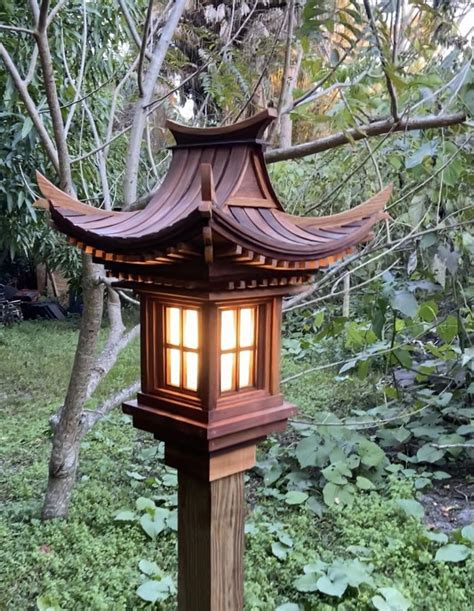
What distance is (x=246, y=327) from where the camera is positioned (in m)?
1.08

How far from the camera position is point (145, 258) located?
3.00 ft

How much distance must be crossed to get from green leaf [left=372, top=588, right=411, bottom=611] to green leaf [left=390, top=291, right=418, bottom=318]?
0.97 metres

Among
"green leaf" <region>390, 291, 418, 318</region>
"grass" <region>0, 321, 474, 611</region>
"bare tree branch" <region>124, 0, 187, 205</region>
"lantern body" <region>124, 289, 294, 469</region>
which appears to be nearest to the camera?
"lantern body" <region>124, 289, 294, 469</region>

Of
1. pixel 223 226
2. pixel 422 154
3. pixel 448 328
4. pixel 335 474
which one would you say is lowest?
pixel 335 474

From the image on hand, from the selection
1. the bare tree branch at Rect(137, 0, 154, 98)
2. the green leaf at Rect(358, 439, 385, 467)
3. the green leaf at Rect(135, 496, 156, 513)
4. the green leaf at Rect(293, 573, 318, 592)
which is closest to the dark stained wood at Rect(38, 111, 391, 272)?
the bare tree branch at Rect(137, 0, 154, 98)

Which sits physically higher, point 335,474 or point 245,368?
point 245,368

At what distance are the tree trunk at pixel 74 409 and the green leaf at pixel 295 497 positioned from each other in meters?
0.97

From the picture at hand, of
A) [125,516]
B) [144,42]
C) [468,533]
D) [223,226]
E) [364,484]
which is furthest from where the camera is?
[364,484]

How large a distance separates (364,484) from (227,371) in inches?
70.3

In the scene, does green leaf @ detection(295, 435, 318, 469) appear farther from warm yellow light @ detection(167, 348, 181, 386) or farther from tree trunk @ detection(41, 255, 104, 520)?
warm yellow light @ detection(167, 348, 181, 386)

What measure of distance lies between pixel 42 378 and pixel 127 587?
3.32m

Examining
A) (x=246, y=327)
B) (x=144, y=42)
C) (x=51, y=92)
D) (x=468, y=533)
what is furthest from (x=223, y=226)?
(x=468, y=533)

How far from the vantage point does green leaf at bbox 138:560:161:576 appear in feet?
6.10

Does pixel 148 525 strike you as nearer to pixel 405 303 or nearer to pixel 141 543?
pixel 141 543
